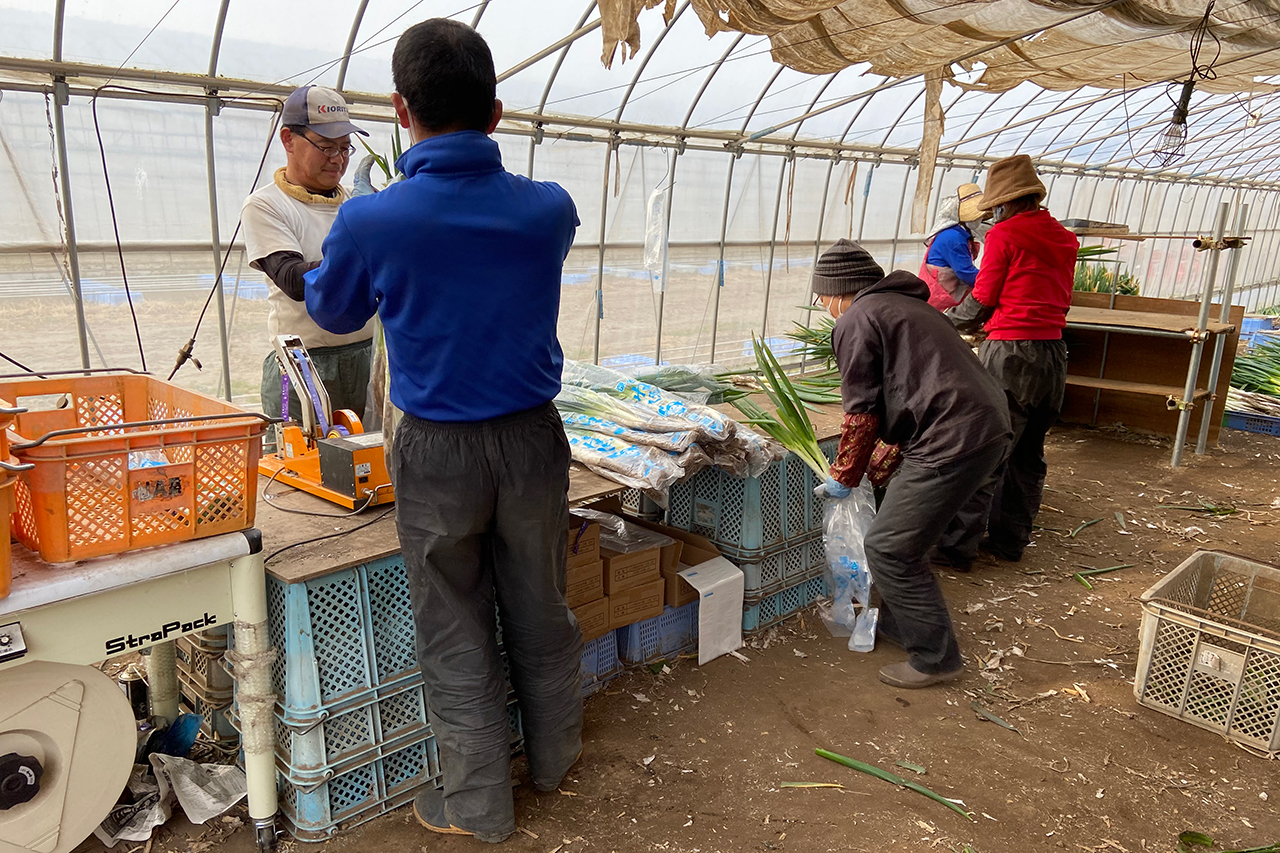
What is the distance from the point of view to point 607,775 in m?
2.85

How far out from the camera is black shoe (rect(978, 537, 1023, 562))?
4781 mm

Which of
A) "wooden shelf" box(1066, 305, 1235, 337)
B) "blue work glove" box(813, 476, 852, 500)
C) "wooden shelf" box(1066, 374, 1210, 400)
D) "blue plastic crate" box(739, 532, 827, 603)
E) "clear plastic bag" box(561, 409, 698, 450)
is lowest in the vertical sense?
"blue plastic crate" box(739, 532, 827, 603)

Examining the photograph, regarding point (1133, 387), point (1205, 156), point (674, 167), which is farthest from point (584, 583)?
point (1205, 156)

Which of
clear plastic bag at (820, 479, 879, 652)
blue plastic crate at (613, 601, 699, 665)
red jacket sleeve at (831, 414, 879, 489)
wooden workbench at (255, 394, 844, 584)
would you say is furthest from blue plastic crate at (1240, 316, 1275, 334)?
wooden workbench at (255, 394, 844, 584)

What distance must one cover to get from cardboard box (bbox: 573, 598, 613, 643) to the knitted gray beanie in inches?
62.2

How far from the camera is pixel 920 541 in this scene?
130 inches

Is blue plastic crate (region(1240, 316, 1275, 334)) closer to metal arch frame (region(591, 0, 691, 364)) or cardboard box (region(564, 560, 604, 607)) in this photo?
metal arch frame (region(591, 0, 691, 364))

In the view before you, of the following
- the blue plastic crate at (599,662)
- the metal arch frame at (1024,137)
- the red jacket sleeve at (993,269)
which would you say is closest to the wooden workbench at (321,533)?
the blue plastic crate at (599,662)

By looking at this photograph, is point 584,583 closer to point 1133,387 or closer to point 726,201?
point 1133,387

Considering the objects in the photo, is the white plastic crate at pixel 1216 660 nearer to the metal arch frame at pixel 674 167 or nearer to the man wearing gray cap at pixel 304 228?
the man wearing gray cap at pixel 304 228

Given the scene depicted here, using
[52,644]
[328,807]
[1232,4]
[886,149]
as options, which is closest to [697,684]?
[328,807]

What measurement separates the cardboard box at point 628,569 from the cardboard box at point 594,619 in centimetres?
6

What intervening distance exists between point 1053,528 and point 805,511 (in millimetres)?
2338

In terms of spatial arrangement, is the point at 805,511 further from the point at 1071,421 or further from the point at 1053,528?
the point at 1071,421
